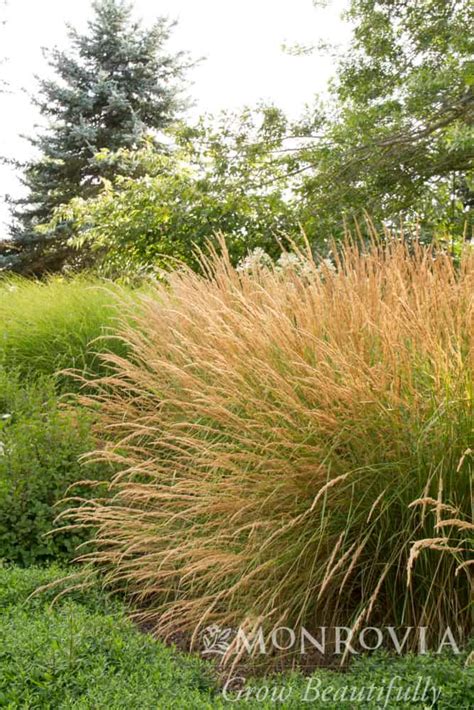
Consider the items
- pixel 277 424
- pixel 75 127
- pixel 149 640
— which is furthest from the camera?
pixel 75 127

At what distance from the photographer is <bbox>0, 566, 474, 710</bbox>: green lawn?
6.57 ft

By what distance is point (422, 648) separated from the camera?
2.31 meters

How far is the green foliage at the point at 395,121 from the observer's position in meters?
9.07

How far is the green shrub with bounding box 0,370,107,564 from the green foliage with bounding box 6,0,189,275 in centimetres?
1588

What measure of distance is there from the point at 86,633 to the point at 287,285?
70.6 inches

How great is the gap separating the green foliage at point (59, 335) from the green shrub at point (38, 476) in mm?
1273

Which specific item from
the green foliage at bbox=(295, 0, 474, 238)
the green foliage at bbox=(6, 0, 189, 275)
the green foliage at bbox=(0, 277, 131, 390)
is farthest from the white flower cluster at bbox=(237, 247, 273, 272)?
the green foliage at bbox=(6, 0, 189, 275)

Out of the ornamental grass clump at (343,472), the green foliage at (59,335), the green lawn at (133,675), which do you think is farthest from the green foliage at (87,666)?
the green foliage at (59,335)

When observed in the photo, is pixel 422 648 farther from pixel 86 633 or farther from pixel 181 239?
pixel 181 239

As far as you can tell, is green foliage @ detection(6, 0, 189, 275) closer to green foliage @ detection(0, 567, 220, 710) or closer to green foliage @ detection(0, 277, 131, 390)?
green foliage @ detection(0, 277, 131, 390)

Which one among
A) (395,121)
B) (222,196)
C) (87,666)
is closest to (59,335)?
(87,666)

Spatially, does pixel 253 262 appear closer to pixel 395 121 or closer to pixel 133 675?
pixel 133 675

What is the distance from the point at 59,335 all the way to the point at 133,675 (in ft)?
12.1

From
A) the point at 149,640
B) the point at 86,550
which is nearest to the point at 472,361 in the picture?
the point at 149,640
